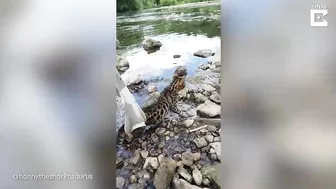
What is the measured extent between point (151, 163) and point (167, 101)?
0.20 m

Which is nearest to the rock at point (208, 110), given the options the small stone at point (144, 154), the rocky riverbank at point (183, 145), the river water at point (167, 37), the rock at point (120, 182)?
the rocky riverbank at point (183, 145)

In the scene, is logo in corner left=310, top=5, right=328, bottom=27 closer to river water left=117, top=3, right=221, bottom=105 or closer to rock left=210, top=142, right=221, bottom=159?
river water left=117, top=3, right=221, bottom=105

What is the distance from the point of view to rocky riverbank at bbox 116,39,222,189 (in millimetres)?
1165

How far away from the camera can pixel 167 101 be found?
3.90 ft

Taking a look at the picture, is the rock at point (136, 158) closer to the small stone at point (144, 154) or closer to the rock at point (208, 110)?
the small stone at point (144, 154)

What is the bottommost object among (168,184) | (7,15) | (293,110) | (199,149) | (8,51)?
(168,184)

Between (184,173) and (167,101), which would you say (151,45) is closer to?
(167,101)

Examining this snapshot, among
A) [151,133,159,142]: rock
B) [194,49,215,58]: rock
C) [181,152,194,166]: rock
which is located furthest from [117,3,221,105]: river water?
[181,152,194,166]: rock

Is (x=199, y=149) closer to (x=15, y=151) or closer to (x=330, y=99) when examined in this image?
(x=330, y=99)

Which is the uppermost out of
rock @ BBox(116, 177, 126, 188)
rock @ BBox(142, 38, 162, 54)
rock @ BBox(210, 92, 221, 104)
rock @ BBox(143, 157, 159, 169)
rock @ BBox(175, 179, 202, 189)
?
rock @ BBox(142, 38, 162, 54)

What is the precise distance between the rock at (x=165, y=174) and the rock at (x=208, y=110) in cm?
18

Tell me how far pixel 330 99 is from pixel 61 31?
882 millimetres

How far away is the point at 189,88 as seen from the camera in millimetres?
1192

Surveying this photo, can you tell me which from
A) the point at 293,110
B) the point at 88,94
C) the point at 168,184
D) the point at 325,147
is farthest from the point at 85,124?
the point at 325,147
